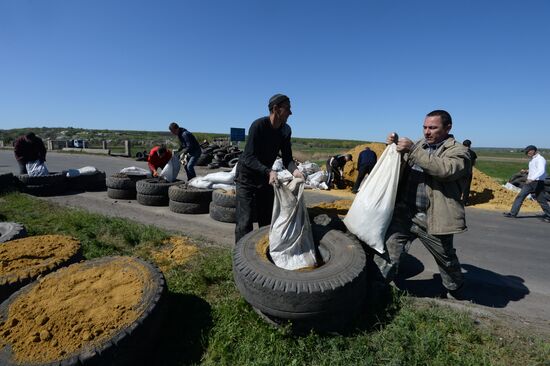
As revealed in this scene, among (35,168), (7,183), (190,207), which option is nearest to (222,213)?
(190,207)

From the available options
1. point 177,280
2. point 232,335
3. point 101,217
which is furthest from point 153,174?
point 232,335

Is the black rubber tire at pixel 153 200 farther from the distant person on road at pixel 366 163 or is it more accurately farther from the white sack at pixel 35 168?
the distant person on road at pixel 366 163

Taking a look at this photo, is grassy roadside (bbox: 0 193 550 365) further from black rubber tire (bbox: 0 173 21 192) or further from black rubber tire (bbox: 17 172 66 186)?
black rubber tire (bbox: 0 173 21 192)

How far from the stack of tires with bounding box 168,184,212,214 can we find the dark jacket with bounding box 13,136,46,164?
5.26m

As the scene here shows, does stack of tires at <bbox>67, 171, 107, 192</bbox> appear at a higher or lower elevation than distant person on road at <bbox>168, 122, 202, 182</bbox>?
lower

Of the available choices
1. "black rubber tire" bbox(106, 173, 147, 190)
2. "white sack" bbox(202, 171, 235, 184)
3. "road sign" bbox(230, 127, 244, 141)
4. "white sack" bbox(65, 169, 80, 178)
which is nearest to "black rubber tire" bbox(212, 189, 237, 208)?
"white sack" bbox(202, 171, 235, 184)

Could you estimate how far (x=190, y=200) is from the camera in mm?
6297

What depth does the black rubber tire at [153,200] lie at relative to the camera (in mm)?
6840

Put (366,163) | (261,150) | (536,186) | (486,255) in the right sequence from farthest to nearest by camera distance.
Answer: (366,163)
(536,186)
(486,255)
(261,150)

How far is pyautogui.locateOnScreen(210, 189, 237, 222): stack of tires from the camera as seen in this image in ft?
18.7

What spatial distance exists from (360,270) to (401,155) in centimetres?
133

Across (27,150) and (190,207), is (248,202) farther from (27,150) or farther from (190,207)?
(27,150)

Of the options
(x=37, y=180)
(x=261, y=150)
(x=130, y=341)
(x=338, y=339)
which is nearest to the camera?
(x=130, y=341)

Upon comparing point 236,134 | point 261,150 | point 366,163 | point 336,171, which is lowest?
point 336,171
